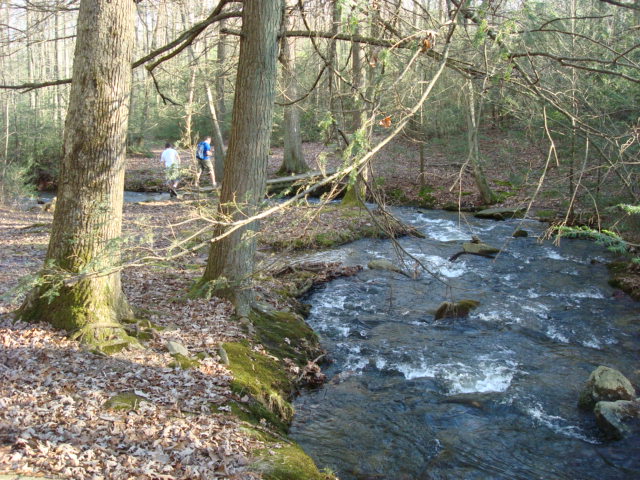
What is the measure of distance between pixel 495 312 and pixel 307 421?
4.97 m

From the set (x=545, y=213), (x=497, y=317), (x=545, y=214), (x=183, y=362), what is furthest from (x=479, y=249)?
(x=183, y=362)

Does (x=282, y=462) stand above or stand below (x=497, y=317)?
below

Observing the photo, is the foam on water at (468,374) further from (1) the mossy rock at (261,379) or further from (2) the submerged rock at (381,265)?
(2) the submerged rock at (381,265)

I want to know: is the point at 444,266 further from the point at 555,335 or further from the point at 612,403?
the point at 612,403

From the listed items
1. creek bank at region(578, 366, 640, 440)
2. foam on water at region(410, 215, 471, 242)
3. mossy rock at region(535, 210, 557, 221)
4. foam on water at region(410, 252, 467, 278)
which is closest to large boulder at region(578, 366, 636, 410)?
creek bank at region(578, 366, 640, 440)

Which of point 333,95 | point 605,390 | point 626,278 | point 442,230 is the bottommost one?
point 605,390

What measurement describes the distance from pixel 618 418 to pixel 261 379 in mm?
4129

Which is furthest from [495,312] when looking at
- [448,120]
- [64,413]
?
[448,120]

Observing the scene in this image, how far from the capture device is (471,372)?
736cm

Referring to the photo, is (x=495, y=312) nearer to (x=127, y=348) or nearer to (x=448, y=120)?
(x=127, y=348)

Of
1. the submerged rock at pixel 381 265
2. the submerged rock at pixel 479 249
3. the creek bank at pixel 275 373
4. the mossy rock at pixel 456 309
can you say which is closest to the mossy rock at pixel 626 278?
the submerged rock at pixel 479 249

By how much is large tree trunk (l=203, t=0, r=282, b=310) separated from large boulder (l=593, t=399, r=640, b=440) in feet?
14.8

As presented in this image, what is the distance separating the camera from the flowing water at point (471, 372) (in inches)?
217

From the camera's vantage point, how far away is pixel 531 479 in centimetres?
523
